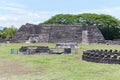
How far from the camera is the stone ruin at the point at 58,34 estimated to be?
77.5 metres

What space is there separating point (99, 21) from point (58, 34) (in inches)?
1086

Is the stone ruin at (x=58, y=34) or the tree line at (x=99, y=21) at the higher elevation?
the tree line at (x=99, y=21)

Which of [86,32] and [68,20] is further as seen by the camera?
[68,20]

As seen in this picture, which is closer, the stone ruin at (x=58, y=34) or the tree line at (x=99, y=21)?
the stone ruin at (x=58, y=34)

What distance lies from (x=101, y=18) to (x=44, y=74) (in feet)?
281

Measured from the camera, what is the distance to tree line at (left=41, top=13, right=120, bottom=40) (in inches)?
3959

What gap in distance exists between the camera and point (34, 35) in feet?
265

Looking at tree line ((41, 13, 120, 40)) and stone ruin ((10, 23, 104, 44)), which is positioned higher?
tree line ((41, 13, 120, 40))

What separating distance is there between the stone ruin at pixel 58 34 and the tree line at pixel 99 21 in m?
17.3

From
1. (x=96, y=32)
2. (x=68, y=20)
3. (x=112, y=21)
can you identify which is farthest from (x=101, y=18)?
(x=96, y=32)

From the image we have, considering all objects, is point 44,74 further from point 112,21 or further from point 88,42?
point 112,21

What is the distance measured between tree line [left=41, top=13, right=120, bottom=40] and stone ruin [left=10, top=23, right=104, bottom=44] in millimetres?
17251

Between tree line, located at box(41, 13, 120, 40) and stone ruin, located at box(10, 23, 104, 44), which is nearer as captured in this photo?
stone ruin, located at box(10, 23, 104, 44)

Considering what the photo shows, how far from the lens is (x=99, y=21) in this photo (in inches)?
4119
